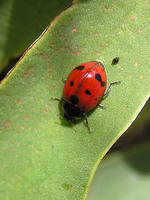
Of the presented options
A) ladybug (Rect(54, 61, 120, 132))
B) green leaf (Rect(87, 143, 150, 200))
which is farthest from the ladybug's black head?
green leaf (Rect(87, 143, 150, 200))

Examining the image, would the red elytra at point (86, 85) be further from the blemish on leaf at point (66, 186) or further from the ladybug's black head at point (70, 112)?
the blemish on leaf at point (66, 186)

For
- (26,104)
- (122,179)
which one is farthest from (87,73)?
(122,179)

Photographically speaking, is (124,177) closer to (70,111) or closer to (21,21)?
(70,111)

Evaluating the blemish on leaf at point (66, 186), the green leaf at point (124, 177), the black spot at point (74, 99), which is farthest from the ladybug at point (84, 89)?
the green leaf at point (124, 177)

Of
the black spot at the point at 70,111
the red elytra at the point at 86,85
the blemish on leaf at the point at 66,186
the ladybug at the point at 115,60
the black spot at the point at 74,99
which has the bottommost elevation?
the blemish on leaf at the point at 66,186

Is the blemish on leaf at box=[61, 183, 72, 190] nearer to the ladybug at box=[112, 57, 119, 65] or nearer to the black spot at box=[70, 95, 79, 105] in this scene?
the black spot at box=[70, 95, 79, 105]

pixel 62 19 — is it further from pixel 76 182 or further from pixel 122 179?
pixel 122 179

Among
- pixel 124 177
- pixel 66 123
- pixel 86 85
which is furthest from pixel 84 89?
pixel 124 177
